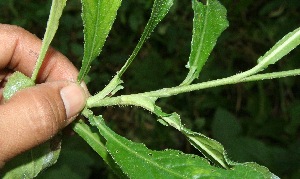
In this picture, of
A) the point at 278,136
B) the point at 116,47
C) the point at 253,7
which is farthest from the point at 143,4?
the point at 278,136

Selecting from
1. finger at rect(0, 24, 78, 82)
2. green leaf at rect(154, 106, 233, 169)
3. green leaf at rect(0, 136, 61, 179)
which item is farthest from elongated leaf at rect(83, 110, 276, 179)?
finger at rect(0, 24, 78, 82)

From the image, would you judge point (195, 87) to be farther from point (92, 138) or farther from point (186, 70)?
point (186, 70)

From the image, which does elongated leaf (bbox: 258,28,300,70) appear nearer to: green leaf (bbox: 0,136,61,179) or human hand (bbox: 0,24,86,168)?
human hand (bbox: 0,24,86,168)

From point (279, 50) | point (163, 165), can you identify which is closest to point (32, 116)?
point (163, 165)

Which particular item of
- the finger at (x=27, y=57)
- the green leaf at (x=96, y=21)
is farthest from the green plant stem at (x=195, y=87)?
the finger at (x=27, y=57)

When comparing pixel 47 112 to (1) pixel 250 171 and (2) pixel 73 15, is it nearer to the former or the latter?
(1) pixel 250 171
